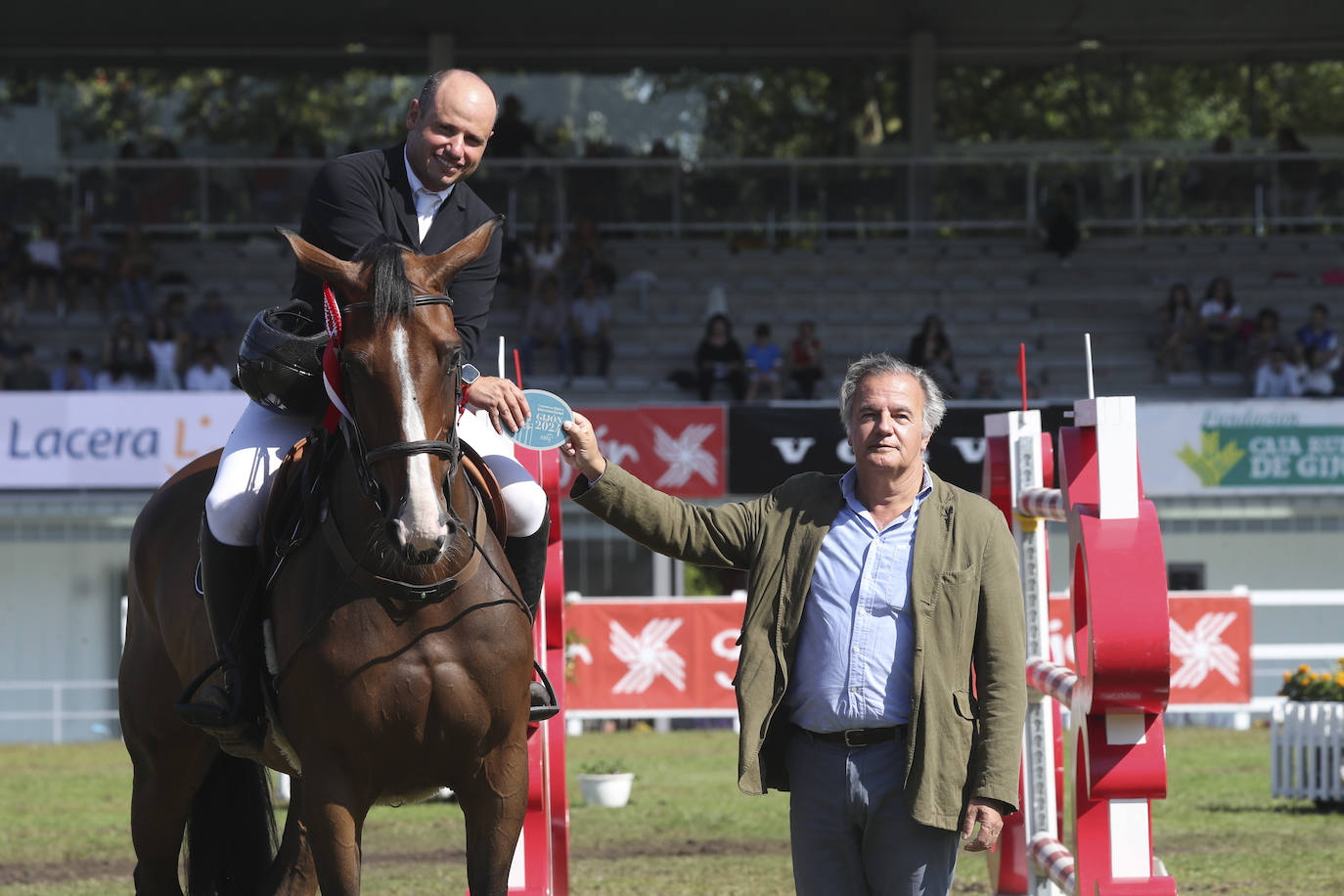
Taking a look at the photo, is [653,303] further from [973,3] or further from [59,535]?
[59,535]

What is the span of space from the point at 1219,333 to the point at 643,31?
10017 millimetres

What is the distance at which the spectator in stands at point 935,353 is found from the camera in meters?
18.7

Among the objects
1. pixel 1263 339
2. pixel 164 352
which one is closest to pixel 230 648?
pixel 164 352

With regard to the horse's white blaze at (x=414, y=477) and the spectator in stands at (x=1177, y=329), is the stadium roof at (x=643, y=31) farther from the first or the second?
the horse's white blaze at (x=414, y=477)

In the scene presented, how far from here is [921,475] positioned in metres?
4.19

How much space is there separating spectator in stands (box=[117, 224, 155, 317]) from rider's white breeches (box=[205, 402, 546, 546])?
1687 cm

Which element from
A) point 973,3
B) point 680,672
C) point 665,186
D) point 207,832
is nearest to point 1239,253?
point 973,3

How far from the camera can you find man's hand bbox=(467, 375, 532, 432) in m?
4.28

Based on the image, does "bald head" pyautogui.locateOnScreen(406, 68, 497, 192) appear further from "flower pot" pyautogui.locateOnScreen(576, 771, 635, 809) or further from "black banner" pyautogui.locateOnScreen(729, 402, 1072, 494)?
"black banner" pyautogui.locateOnScreen(729, 402, 1072, 494)

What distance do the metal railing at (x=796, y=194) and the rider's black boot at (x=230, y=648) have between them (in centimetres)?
1742

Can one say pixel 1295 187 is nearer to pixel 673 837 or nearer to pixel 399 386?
pixel 673 837

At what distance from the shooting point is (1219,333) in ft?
65.9

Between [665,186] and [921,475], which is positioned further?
[665,186]

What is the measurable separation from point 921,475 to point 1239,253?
65.0 feet
